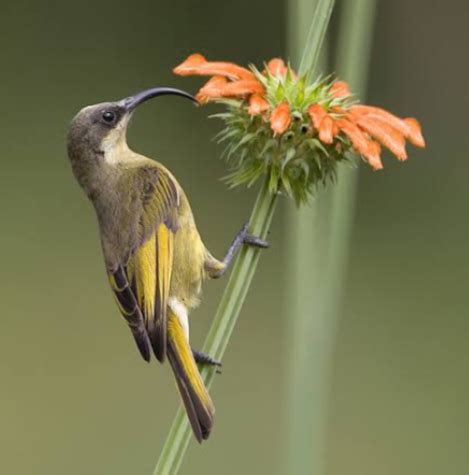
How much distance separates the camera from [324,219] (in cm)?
220

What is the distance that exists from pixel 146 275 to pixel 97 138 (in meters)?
0.53

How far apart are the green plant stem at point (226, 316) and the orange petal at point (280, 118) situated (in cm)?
11

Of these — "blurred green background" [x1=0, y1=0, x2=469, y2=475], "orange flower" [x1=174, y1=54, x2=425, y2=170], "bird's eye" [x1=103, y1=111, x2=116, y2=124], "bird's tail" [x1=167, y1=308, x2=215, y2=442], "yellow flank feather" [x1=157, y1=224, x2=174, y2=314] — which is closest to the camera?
"orange flower" [x1=174, y1=54, x2=425, y2=170]

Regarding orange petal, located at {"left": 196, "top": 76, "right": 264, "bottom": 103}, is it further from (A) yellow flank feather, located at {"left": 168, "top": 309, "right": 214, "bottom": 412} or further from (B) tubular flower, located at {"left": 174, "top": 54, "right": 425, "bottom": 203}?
Result: (A) yellow flank feather, located at {"left": 168, "top": 309, "right": 214, "bottom": 412}

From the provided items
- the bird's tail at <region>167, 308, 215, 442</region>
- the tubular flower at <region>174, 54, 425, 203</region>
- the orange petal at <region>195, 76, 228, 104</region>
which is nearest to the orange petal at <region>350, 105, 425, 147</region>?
the tubular flower at <region>174, 54, 425, 203</region>

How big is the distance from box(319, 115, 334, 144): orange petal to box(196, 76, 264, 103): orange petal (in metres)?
0.16

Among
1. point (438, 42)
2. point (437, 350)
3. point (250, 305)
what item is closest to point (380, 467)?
point (437, 350)

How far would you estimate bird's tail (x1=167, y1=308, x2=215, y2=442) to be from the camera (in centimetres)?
228

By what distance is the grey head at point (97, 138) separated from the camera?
2.99 meters

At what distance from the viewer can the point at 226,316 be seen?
2037 mm

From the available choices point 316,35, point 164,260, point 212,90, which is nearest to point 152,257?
point 164,260

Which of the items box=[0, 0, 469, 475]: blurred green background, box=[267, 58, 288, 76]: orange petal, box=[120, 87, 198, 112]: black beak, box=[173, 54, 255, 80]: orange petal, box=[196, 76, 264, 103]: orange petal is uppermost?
box=[0, 0, 469, 475]: blurred green background

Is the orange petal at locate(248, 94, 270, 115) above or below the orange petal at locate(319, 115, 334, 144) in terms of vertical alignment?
above

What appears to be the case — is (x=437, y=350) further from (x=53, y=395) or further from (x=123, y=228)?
(x=123, y=228)
